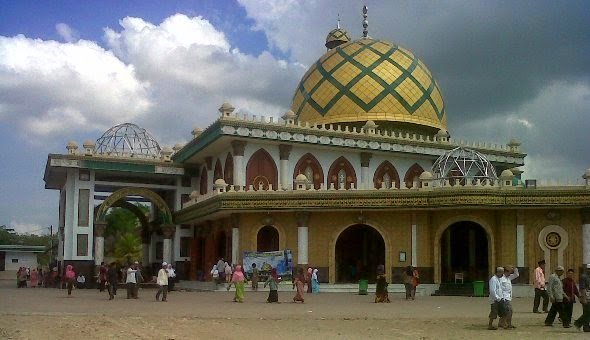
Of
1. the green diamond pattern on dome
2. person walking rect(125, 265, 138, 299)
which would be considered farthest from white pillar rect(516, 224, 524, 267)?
person walking rect(125, 265, 138, 299)

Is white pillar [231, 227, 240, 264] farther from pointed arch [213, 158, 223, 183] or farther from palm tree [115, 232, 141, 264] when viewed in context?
palm tree [115, 232, 141, 264]

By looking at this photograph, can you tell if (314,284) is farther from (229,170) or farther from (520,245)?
(229,170)

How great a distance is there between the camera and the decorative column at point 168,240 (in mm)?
36250

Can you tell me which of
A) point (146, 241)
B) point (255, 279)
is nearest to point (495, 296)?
point (255, 279)

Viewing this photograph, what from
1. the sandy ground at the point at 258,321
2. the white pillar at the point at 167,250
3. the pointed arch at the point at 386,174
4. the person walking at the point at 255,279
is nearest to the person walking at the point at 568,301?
the sandy ground at the point at 258,321

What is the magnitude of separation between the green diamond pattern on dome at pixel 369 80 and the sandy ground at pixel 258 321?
18411 millimetres

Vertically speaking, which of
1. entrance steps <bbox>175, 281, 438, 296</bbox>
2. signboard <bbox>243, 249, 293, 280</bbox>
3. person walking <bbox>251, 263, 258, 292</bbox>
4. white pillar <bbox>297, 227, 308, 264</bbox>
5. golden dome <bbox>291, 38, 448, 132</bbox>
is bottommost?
entrance steps <bbox>175, 281, 438, 296</bbox>

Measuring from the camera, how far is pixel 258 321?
1494 centimetres

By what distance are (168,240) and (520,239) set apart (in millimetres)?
16983

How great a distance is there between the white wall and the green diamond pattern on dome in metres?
29.2

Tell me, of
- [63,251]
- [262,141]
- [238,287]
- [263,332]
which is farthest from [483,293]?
[63,251]

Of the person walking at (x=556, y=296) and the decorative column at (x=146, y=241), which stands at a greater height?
the decorative column at (x=146, y=241)

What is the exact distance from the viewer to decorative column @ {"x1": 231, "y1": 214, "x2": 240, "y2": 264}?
95.1 ft

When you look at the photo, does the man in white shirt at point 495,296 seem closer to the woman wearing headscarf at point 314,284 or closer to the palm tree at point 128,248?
the woman wearing headscarf at point 314,284
